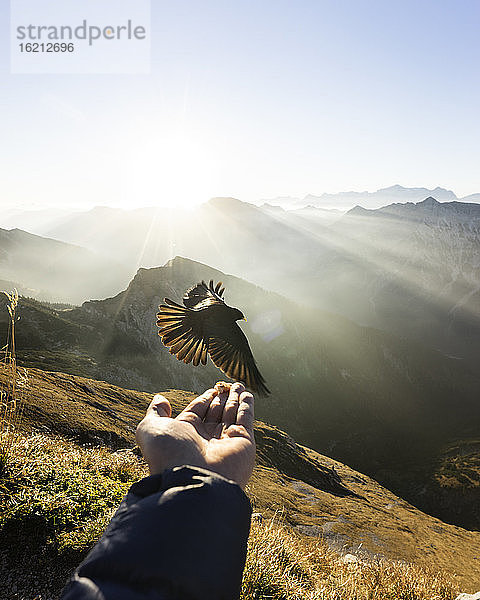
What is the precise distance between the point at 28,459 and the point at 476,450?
80.8 metres

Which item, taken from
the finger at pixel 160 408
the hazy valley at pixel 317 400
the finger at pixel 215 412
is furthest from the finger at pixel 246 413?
the hazy valley at pixel 317 400

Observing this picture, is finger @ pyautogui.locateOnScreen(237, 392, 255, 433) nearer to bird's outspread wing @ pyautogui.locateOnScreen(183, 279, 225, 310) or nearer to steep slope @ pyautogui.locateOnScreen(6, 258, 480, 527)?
bird's outspread wing @ pyautogui.locateOnScreen(183, 279, 225, 310)

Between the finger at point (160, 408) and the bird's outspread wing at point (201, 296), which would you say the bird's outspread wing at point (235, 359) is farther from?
the finger at point (160, 408)

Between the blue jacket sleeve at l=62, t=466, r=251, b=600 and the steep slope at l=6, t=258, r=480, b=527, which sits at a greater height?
the blue jacket sleeve at l=62, t=466, r=251, b=600

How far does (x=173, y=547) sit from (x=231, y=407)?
194 centimetres

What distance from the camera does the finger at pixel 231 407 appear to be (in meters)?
3.05

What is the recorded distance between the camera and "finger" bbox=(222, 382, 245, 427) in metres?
3.05

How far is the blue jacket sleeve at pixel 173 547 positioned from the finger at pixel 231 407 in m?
1.47

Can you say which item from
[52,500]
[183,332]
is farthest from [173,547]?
[183,332]

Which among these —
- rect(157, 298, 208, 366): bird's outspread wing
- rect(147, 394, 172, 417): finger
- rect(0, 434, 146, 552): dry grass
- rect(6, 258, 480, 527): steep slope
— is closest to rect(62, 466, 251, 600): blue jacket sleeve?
rect(147, 394, 172, 417): finger

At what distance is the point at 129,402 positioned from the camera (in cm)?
1916

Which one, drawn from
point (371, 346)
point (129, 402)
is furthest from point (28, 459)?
point (371, 346)

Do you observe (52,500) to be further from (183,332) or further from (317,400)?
(317,400)

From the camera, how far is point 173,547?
1217 millimetres
